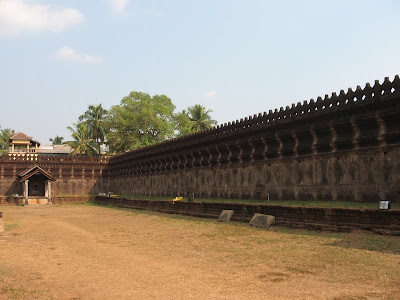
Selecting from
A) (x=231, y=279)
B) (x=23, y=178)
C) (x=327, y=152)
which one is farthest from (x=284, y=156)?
(x=23, y=178)

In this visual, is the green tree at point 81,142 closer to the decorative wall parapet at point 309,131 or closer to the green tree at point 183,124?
the green tree at point 183,124

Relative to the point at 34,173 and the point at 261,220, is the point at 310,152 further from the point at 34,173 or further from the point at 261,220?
the point at 34,173

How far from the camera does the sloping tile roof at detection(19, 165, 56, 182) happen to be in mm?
35844

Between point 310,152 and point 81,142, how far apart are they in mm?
46969

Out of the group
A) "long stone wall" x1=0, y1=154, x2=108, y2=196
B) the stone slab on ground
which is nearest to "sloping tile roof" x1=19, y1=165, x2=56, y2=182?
"long stone wall" x1=0, y1=154, x2=108, y2=196

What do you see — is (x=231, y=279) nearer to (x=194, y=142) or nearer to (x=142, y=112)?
(x=194, y=142)

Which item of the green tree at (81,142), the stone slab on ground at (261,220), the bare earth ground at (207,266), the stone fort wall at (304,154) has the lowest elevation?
the bare earth ground at (207,266)

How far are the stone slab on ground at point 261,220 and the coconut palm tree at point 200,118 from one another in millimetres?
48775

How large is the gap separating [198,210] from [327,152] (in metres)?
6.78

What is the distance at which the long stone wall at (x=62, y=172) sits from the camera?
38125 millimetres

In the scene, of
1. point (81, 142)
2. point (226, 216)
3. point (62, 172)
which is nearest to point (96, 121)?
point (81, 142)

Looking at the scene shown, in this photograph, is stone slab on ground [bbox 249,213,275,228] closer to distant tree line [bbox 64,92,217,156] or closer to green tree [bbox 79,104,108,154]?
distant tree line [bbox 64,92,217,156]

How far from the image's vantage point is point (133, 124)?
53281 mm

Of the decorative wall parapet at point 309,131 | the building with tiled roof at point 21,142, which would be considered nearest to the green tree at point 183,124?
the building with tiled roof at point 21,142
